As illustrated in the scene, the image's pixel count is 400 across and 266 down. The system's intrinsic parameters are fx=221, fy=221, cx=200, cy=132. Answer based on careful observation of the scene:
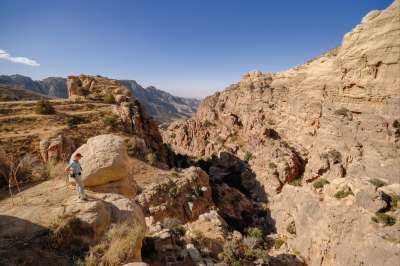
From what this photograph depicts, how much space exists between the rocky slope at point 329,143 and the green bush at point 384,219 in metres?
0.11

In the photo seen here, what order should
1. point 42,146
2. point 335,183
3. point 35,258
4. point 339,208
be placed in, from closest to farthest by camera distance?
point 35,258 < point 339,208 < point 335,183 < point 42,146

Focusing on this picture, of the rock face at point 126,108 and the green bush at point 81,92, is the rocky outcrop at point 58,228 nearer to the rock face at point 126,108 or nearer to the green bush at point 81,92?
the rock face at point 126,108

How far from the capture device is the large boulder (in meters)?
8.29

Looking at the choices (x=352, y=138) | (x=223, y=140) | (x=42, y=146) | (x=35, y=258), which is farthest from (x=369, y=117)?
(x=42, y=146)

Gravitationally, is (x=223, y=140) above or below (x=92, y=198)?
below

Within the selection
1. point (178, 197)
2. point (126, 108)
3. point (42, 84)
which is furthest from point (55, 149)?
point (42, 84)

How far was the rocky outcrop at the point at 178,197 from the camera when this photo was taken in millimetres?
18156

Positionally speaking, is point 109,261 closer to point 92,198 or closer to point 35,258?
point 35,258

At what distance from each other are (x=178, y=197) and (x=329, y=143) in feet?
74.3

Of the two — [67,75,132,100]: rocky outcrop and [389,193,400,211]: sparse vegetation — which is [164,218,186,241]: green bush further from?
[67,75,132,100]: rocky outcrop

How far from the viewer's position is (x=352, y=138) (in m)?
28.3

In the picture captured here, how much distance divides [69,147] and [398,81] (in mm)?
37085

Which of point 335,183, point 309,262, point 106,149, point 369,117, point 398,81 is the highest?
point 398,81

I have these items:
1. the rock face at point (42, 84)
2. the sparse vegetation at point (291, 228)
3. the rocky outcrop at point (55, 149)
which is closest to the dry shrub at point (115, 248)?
the rocky outcrop at point (55, 149)
